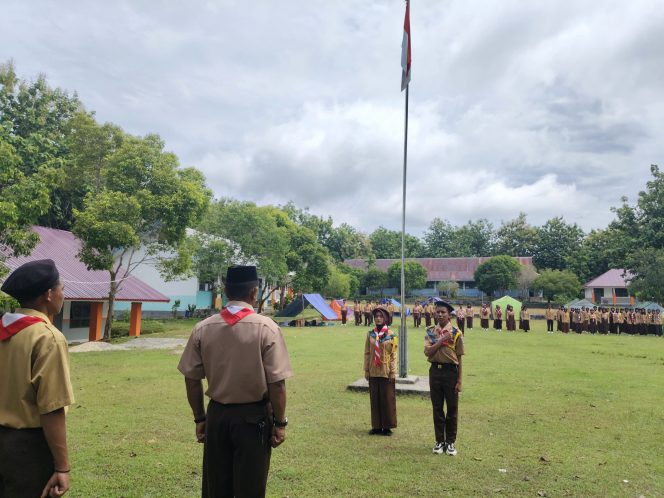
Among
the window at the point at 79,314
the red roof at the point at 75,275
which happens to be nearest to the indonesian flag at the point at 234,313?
the red roof at the point at 75,275

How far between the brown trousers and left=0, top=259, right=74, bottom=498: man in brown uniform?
16.4 feet

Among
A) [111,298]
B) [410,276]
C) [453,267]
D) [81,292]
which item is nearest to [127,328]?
[111,298]

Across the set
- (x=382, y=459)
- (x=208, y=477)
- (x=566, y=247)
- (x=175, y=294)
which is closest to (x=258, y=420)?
(x=208, y=477)

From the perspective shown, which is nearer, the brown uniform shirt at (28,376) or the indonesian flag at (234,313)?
the brown uniform shirt at (28,376)

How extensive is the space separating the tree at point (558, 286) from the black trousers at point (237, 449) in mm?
52690

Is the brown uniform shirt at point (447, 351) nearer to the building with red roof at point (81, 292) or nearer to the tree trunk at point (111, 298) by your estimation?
the tree trunk at point (111, 298)

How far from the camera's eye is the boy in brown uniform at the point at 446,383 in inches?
250

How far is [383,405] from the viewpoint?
23.7ft

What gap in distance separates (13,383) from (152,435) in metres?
4.65

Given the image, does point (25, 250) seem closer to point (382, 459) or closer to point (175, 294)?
point (382, 459)

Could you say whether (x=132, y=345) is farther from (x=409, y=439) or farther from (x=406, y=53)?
(x=409, y=439)

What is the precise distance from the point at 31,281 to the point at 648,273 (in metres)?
34.7

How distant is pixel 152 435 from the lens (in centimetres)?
702

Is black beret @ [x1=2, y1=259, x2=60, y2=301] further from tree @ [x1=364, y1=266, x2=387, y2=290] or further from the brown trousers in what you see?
tree @ [x1=364, y1=266, x2=387, y2=290]
